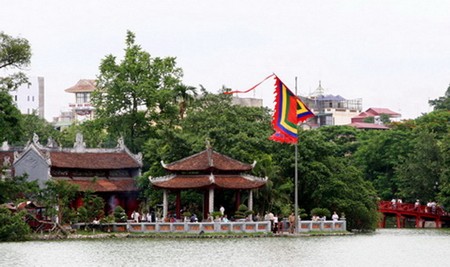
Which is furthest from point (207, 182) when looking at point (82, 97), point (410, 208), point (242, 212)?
point (82, 97)

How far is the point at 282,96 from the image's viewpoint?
189ft

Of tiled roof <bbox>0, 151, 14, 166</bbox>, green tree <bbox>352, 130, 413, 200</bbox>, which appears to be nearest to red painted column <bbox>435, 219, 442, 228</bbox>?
green tree <bbox>352, 130, 413, 200</bbox>

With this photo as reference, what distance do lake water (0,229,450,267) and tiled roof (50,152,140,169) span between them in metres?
11.2

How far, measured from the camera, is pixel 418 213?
7556 centimetres

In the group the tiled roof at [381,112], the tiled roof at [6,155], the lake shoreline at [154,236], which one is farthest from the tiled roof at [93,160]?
the tiled roof at [381,112]

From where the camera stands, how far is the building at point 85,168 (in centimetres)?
6359

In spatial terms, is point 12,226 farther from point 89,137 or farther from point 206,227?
point 89,137

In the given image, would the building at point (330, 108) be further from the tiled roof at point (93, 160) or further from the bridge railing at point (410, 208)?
the tiled roof at point (93, 160)

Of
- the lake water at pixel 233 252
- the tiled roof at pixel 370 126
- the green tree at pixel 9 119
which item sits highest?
the tiled roof at pixel 370 126

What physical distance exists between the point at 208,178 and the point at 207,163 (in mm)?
758

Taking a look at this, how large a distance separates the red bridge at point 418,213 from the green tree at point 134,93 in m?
14.7

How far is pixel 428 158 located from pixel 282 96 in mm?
22463

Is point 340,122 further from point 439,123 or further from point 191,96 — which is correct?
point 191,96

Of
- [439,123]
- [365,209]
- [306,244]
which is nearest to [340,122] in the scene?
[439,123]
